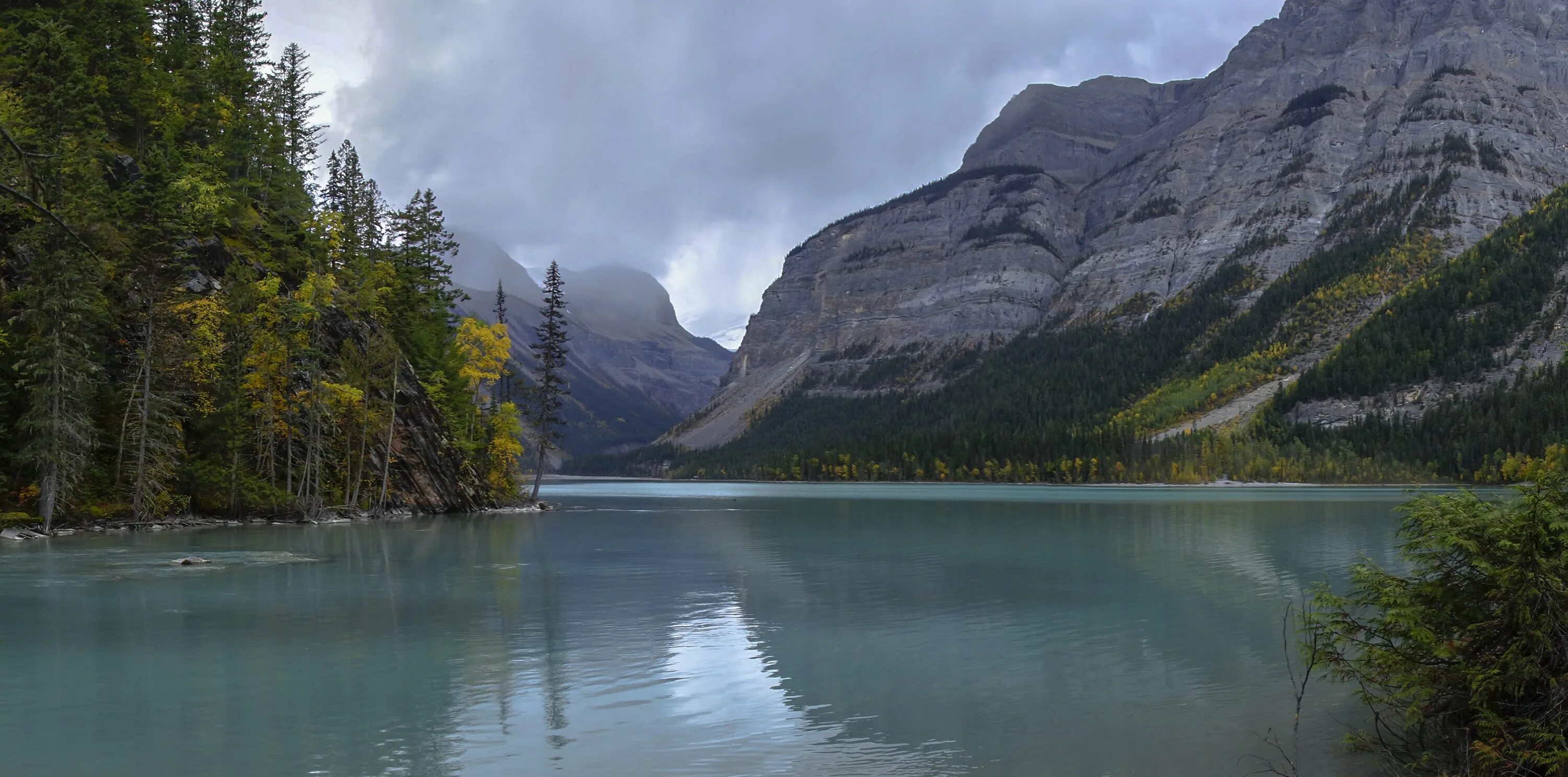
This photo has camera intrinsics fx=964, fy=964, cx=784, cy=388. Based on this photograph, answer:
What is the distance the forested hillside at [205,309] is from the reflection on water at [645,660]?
7.78 meters

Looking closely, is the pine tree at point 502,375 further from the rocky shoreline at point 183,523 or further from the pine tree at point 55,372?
the pine tree at point 55,372

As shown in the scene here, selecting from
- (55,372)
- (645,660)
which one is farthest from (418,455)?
(645,660)

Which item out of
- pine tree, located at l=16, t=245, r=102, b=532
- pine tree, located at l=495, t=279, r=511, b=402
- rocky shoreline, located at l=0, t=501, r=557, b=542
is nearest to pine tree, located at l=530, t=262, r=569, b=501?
pine tree, located at l=495, t=279, r=511, b=402

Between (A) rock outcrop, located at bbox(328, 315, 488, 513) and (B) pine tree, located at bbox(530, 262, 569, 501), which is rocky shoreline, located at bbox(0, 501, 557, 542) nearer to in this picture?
(A) rock outcrop, located at bbox(328, 315, 488, 513)

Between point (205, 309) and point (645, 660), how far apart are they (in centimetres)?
4743

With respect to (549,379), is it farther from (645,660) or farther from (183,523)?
(645,660)

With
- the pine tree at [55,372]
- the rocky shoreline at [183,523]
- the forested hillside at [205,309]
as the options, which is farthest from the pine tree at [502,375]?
the pine tree at [55,372]

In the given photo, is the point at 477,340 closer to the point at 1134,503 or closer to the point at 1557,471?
the point at 1134,503

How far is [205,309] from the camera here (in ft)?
184

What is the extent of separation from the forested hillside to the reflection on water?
7.78 m

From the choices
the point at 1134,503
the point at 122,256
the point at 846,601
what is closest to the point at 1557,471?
the point at 846,601

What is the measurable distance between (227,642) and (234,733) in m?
8.55

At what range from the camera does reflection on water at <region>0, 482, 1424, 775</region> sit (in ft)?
47.7

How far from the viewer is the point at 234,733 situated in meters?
15.3
